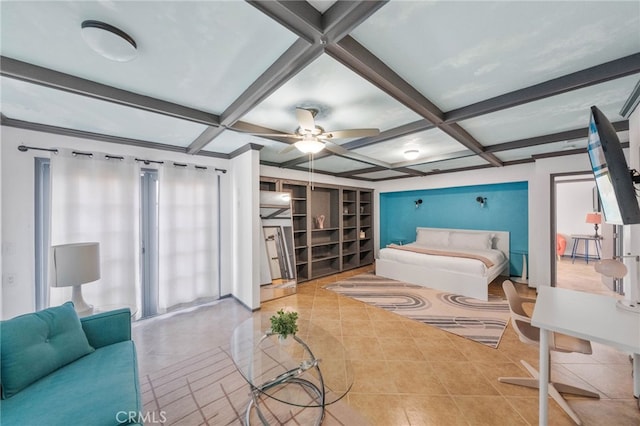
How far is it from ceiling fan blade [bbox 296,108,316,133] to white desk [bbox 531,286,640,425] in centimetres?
217

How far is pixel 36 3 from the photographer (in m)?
1.15

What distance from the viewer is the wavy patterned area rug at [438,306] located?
2.92 meters

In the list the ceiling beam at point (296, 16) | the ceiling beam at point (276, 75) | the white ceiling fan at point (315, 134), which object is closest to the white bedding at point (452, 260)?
the white ceiling fan at point (315, 134)

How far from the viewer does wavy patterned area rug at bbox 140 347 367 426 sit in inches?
66.1

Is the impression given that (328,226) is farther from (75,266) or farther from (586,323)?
(586,323)

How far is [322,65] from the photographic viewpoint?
1607 mm

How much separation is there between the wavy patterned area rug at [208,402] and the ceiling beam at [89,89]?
242cm

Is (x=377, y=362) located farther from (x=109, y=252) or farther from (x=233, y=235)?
(x=109, y=252)

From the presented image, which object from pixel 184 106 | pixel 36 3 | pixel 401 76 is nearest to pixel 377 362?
pixel 401 76

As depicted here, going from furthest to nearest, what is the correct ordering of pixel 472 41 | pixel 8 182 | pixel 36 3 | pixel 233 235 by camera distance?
1. pixel 233 235
2. pixel 8 182
3. pixel 472 41
4. pixel 36 3

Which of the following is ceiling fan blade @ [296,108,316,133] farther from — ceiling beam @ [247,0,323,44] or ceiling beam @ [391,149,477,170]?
ceiling beam @ [391,149,477,170]

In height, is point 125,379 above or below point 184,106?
below

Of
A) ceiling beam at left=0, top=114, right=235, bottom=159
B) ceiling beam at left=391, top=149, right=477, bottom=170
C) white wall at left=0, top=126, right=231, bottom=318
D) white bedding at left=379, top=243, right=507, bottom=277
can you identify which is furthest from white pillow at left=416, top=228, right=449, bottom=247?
white wall at left=0, top=126, right=231, bottom=318

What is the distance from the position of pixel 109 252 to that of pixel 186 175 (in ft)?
4.50
